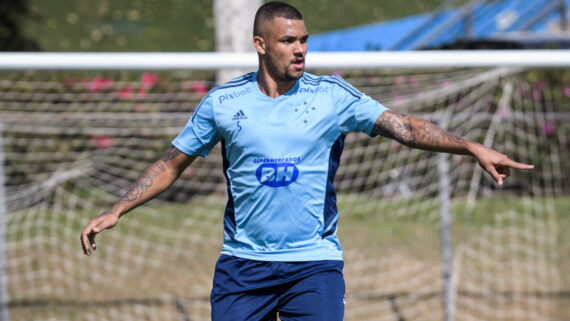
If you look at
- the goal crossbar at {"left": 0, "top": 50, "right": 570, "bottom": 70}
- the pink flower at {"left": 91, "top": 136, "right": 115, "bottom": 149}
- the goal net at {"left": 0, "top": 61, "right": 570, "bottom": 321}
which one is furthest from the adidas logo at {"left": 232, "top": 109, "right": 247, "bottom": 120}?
the pink flower at {"left": 91, "top": 136, "right": 115, "bottom": 149}

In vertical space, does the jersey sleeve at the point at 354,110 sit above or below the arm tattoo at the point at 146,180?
above

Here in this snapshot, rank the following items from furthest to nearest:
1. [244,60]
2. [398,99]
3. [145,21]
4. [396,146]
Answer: [145,21] < [396,146] < [398,99] < [244,60]

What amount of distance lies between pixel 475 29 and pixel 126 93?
7.55 metres

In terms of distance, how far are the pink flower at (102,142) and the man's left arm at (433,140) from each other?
16.1 feet

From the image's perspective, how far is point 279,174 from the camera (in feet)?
10.4

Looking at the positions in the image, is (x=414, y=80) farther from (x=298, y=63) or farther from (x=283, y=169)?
(x=283, y=169)

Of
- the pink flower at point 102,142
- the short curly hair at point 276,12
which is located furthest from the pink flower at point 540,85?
the short curly hair at point 276,12

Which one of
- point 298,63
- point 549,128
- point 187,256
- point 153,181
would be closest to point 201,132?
point 153,181

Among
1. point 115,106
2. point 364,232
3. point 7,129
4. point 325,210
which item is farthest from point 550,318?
point 7,129

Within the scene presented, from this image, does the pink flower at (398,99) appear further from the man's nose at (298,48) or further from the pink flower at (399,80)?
the man's nose at (298,48)

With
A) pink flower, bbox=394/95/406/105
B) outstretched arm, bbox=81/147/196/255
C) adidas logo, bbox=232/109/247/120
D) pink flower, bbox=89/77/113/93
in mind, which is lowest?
outstretched arm, bbox=81/147/196/255

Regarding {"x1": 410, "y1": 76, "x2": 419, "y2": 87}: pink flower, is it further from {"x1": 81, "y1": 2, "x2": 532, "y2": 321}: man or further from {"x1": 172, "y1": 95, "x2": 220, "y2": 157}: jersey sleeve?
{"x1": 172, "y1": 95, "x2": 220, "y2": 157}: jersey sleeve

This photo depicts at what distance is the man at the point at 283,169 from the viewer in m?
3.16

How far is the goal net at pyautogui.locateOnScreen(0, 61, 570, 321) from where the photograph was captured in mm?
6508
